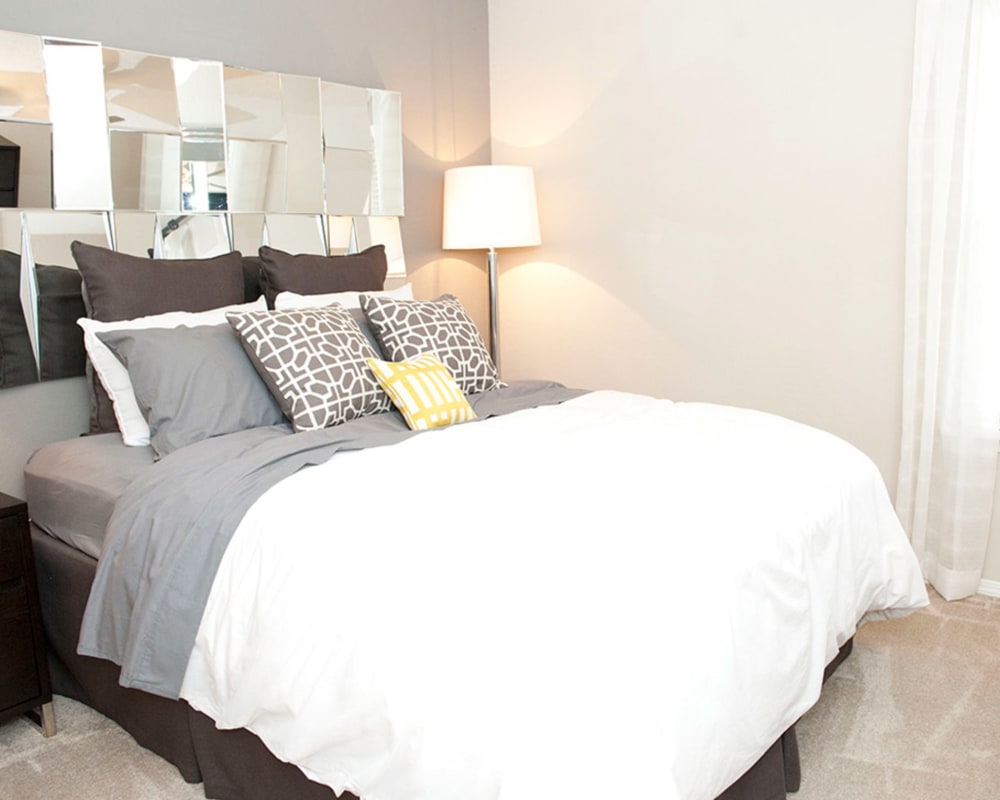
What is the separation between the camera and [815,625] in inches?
73.6

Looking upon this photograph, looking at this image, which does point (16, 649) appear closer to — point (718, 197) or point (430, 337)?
point (430, 337)

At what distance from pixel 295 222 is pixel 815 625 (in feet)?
7.72

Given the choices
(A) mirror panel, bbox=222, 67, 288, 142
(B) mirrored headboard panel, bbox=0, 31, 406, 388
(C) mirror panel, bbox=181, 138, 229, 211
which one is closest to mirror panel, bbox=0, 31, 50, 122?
(B) mirrored headboard panel, bbox=0, 31, 406, 388

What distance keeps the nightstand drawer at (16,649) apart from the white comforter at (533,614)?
692 millimetres

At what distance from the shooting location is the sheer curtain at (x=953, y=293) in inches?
114

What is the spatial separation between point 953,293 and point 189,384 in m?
2.47

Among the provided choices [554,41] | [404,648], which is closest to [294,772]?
[404,648]

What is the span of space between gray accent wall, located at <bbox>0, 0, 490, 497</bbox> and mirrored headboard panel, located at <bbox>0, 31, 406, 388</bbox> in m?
0.07

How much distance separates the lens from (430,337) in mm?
2867

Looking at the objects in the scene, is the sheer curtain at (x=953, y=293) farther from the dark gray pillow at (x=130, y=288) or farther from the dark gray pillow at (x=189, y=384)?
the dark gray pillow at (x=130, y=288)

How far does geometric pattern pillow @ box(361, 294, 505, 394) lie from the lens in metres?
2.84

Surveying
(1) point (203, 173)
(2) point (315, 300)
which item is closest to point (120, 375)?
(2) point (315, 300)

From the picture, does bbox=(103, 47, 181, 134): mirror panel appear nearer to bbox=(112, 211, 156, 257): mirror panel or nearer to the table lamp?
bbox=(112, 211, 156, 257): mirror panel

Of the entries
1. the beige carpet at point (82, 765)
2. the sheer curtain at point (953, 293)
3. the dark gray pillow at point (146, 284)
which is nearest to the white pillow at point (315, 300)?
the dark gray pillow at point (146, 284)
